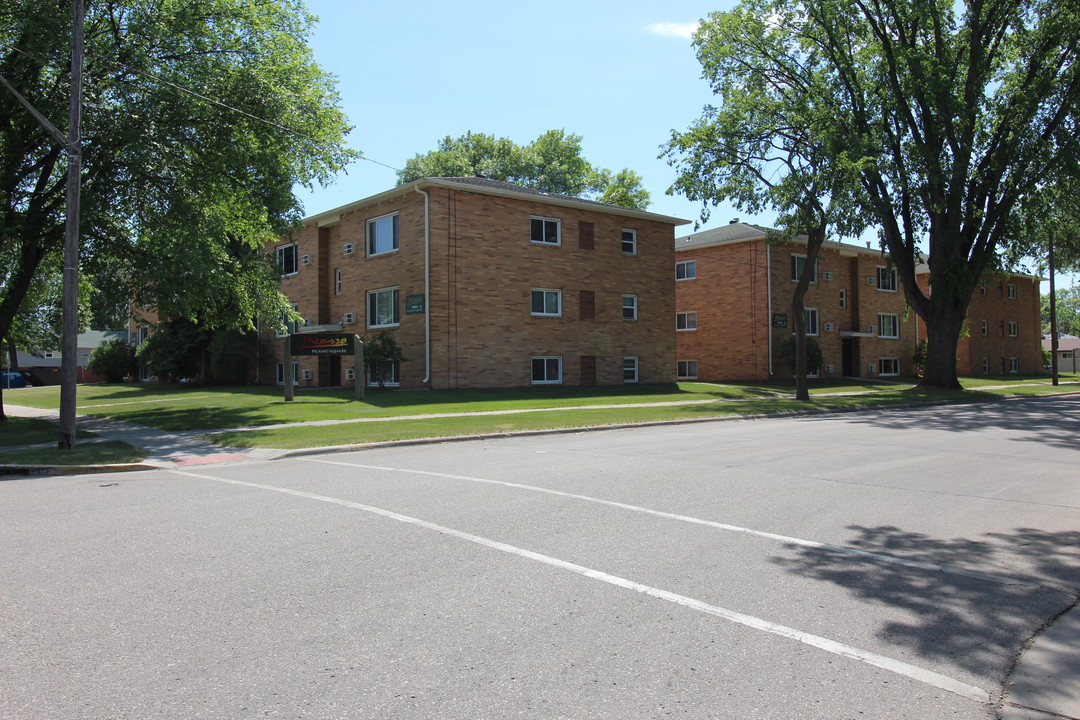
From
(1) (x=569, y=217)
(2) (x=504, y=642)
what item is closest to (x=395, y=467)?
(2) (x=504, y=642)

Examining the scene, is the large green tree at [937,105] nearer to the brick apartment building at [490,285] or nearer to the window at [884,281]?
the brick apartment building at [490,285]

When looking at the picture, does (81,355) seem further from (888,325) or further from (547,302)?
(888,325)

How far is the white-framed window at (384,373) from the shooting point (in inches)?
1141

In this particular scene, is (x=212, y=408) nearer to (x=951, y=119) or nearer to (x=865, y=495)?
(x=865, y=495)

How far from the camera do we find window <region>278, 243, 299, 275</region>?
36594mm

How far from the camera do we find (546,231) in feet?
102

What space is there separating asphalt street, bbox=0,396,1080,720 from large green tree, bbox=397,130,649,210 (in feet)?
162

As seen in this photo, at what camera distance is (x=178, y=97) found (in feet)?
61.8

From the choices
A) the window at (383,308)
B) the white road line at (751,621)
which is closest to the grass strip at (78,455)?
the white road line at (751,621)

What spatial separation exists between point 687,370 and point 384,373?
20.4 meters

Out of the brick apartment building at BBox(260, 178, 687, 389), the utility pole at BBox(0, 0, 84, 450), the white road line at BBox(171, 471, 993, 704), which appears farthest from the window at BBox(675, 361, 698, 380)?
the white road line at BBox(171, 471, 993, 704)

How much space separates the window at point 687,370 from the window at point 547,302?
14.3 m

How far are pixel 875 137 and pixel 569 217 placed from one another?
12.5 metres

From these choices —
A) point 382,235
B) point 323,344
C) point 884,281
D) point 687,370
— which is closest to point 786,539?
point 323,344
